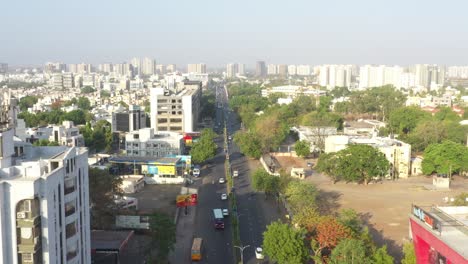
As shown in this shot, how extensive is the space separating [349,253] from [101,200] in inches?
348

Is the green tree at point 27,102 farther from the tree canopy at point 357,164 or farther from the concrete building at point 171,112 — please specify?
the tree canopy at point 357,164

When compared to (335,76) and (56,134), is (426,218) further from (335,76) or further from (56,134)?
(335,76)

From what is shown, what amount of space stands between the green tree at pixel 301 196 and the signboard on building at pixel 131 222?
5568 millimetres

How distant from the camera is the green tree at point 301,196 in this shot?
19141 millimetres

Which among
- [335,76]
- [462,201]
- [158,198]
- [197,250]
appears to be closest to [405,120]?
[462,201]

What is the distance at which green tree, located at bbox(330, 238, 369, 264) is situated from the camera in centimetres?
1323

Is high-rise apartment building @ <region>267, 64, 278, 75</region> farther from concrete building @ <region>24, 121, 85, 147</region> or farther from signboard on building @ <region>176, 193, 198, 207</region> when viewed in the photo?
signboard on building @ <region>176, 193, 198, 207</region>

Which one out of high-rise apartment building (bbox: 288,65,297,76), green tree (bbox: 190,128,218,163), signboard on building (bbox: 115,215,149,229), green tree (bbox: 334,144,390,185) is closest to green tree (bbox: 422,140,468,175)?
green tree (bbox: 334,144,390,185)

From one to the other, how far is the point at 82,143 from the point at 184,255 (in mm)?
16034

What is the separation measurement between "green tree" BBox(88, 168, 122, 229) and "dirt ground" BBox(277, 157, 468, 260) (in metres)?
9.55

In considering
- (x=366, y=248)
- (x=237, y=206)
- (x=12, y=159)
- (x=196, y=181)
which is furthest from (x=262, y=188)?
(x=12, y=159)

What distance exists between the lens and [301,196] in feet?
63.6

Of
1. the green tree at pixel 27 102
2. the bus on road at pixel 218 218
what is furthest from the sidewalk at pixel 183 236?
the green tree at pixel 27 102

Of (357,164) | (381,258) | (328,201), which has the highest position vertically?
(357,164)
